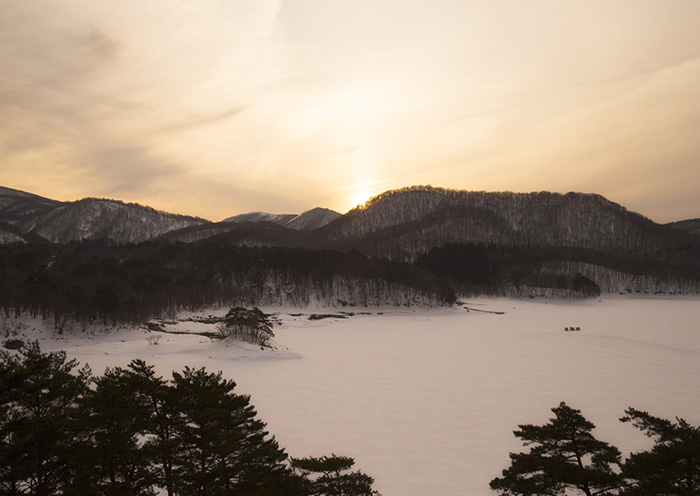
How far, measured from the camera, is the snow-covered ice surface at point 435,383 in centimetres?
1988

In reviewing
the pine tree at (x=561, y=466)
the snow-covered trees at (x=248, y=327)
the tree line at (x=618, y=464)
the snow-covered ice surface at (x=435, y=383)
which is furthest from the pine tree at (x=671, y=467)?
the snow-covered trees at (x=248, y=327)

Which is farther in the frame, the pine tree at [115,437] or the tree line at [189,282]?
the tree line at [189,282]

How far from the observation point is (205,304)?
3558 inches

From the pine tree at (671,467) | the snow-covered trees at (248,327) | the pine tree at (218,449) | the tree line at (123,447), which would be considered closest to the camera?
the pine tree at (671,467)

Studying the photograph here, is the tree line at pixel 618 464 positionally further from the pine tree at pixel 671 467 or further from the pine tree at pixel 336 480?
the pine tree at pixel 336 480

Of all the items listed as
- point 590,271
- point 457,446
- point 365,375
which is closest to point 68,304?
point 365,375

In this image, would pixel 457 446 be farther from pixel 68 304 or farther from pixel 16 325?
pixel 16 325

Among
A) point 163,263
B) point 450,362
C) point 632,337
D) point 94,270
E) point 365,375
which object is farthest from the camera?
point 163,263

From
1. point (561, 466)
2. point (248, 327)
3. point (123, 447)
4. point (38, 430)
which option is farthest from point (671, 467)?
point (248, 327)

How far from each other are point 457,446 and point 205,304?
262ft

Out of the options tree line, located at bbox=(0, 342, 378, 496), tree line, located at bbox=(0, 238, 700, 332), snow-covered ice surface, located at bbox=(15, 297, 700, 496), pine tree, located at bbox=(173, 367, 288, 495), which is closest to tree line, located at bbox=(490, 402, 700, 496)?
tree line, located at bbox=(0, 342, 378, 496)

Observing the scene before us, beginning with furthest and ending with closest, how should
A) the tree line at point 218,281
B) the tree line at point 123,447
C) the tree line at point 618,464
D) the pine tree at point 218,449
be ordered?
the tree line at point 218,281
the pine tree at point 218,449
the tree line at point 123,447
the tree line at point 618,464

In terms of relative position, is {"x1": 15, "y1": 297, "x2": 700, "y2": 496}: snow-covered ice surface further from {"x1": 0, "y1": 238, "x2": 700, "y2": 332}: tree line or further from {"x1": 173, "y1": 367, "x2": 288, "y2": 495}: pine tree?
{"x1": 0, "y1": 238, "x2": 700, "y2": 332}: tree line

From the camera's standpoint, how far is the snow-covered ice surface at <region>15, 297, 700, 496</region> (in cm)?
1988
